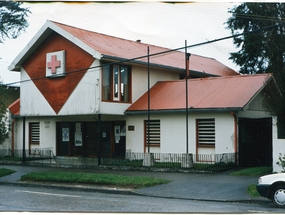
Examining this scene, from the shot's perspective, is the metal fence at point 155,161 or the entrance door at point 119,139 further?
the entrance door at point 119,139

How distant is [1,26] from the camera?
24.4 meters

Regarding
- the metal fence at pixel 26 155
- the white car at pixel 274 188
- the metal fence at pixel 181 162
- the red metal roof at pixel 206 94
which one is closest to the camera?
the white car at pixel 274 188

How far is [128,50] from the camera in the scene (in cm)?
2838

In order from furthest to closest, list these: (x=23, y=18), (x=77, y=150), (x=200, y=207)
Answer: (x=77, y=150), (x=23, y=18), (x=200, y=207)

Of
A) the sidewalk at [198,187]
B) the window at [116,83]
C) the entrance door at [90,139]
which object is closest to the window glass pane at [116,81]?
the window at [116,83]

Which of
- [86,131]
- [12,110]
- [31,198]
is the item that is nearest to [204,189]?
[31,198]

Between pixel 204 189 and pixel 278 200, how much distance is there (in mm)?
4104

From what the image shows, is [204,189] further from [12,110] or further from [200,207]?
[12,110]

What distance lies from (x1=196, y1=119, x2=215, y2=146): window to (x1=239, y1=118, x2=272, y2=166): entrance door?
1446 mm

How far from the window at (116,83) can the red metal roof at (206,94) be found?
883 millimetres

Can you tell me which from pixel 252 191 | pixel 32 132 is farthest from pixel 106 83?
pixel 252 191

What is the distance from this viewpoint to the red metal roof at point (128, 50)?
2612 centimetres

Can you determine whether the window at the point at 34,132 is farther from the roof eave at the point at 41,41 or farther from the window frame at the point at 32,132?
the roof eave at the point at 41,41

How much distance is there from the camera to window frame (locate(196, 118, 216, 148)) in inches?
944
